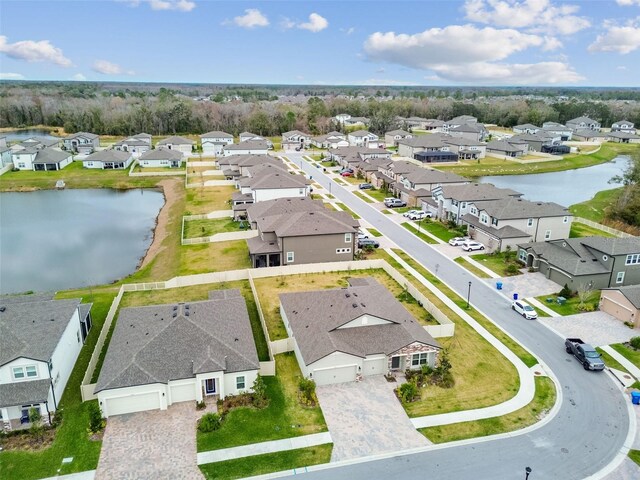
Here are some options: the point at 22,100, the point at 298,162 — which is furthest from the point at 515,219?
the point at 22,100

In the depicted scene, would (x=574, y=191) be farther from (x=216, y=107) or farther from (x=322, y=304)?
(x=216, y=107)

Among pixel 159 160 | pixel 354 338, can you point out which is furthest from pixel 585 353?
pixel 159 160

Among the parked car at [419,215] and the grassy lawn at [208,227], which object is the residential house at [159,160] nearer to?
the grassy lawn at [208,227]

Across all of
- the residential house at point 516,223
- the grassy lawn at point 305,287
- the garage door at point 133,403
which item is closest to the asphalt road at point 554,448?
the grassy lawn at point 305,287

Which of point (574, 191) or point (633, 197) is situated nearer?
point (633, 197)

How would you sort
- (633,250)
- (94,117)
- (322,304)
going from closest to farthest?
1. (322,304)
2. (633,250)
3. (94,117)

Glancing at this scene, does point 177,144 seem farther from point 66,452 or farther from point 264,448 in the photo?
point 264,448

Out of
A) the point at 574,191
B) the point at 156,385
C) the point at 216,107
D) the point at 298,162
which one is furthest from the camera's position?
the point at 216,107
